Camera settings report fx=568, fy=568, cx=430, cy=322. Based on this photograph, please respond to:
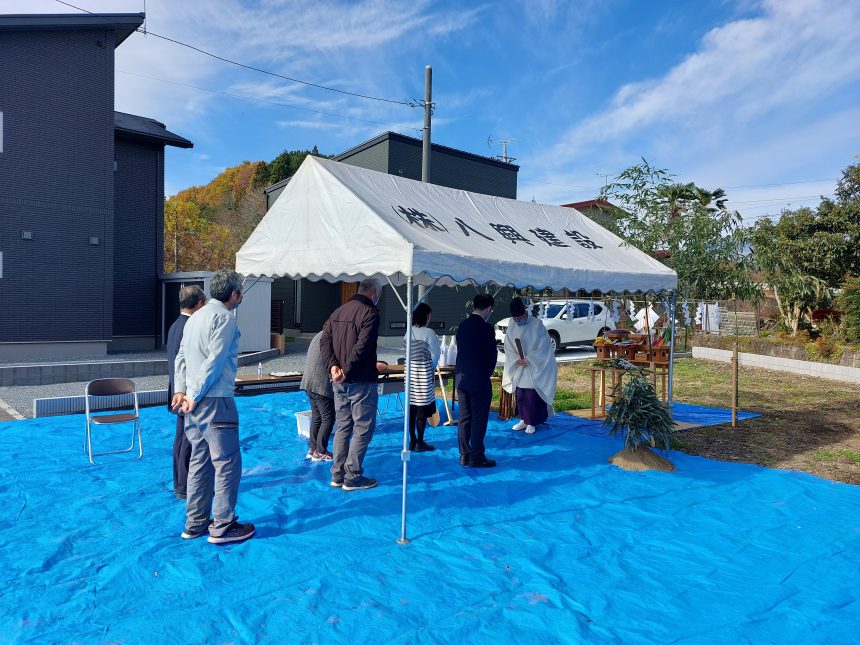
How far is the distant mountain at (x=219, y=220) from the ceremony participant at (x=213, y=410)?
22.1m

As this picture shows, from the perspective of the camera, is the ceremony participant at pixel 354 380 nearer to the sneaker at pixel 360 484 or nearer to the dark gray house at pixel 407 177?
the sneaker at pixel 360 484

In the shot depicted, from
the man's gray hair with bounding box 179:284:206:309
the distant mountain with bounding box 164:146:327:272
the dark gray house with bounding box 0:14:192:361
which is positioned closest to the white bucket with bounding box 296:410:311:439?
the man's gray hair with bounding box 179:284:206:309

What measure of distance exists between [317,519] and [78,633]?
1.61m

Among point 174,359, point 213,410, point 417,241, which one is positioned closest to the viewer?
point 213,410

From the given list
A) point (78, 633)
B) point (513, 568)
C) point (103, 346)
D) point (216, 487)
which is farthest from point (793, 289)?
point (103, 346)

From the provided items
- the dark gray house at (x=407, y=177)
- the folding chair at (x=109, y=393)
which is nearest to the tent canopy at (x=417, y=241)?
the folding chair at (x=109, y=393)

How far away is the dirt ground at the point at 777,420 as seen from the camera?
5.99 metres

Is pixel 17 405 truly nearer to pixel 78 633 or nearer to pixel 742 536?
pixel 78 633

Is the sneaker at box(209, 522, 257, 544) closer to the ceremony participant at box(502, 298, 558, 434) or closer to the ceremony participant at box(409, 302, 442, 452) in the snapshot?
the ceremony participant at box(409, 302, 442, 452)

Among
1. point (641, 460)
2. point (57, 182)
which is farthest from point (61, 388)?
point (641, 460)

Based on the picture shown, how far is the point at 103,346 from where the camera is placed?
1315 centimetres

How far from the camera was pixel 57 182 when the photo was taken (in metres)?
12.6

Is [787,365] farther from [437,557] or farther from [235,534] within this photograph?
[235,534]

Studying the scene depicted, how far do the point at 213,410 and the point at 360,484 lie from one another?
1563 mm
